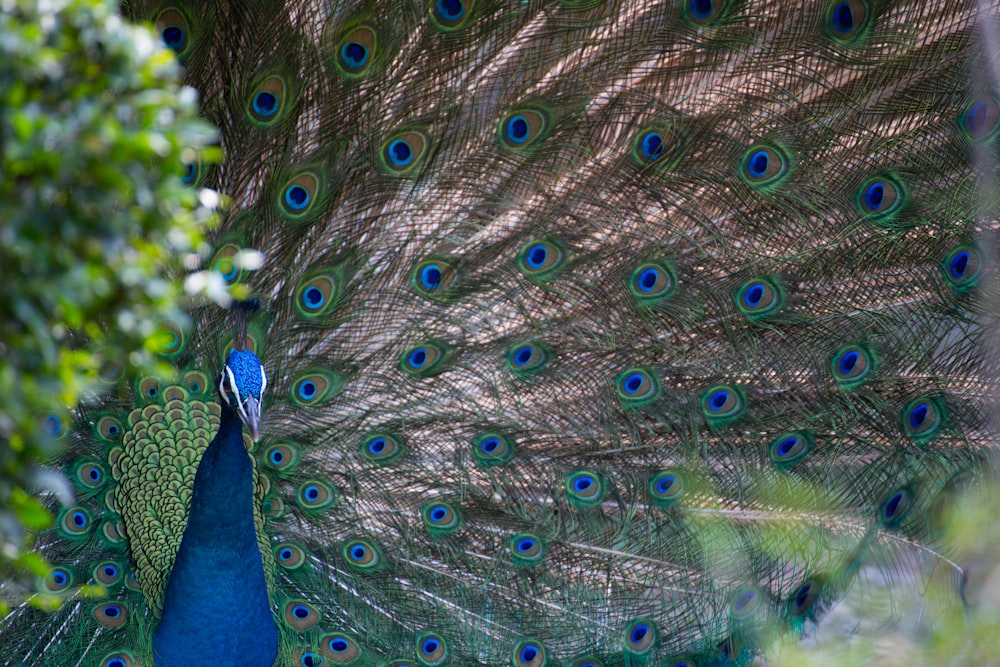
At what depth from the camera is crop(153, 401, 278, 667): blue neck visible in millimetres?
2240

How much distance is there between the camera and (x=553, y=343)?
2.69m

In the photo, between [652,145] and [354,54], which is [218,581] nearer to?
[354,54]

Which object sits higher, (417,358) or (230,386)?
(230,386)

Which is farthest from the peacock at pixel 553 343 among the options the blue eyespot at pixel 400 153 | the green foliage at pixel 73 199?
the green foliage at pixel 73 199

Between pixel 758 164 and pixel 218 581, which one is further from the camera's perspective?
pixel 758 164

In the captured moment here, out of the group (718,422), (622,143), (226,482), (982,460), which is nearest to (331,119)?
(622,143)

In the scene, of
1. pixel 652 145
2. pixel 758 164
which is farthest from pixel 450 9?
pixel 758 164

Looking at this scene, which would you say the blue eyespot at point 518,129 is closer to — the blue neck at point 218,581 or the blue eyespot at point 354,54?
the blue eyespot at point 354,54

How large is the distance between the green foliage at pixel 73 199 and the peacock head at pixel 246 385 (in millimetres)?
840

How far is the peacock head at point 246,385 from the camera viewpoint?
6.11ft

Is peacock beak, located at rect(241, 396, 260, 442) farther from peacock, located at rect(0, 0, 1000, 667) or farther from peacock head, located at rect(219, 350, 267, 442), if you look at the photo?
peacock, located at rect(0, 0, 1000, 667)

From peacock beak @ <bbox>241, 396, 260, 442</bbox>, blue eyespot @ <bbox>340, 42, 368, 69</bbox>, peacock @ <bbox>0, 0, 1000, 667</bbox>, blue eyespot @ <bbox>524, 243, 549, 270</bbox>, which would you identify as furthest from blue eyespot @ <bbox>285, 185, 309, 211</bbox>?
peacock beak @ <bbox>241, 396, 260, 442</bbox>

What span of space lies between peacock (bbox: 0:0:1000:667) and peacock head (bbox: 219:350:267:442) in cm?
40

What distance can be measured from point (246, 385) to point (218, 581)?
0.70 meters
